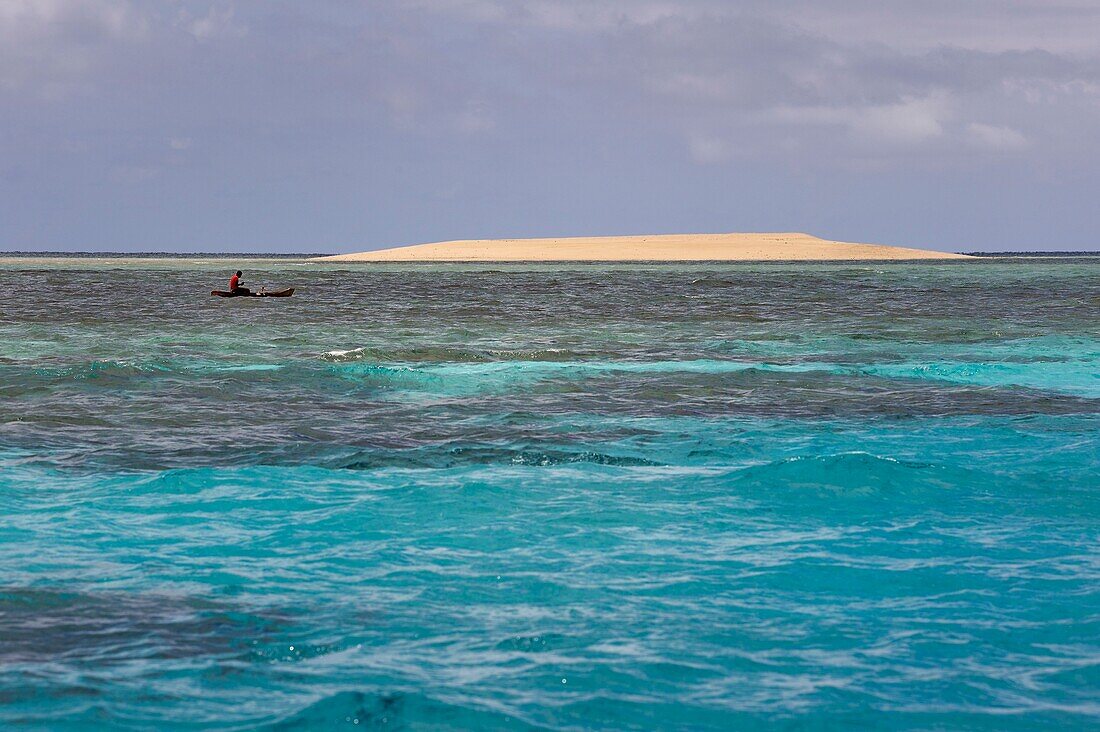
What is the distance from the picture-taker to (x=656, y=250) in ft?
519

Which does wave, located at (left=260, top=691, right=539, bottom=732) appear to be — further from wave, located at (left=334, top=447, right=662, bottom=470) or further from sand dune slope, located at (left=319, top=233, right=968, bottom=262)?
sand dune slope, located at (left=319, top=233, right=968, bottom=262)

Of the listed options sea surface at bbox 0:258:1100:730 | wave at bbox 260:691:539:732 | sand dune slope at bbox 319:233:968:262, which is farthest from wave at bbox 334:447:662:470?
sand dune slope at bbox 319:233:968:262

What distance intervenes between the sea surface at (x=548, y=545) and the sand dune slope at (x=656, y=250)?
120m

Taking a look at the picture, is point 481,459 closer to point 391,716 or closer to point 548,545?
point 548,545

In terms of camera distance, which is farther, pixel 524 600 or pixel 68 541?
pixel 68 541

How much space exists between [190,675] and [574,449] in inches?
290

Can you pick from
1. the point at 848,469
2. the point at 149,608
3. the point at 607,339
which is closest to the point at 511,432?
the point at 848,469

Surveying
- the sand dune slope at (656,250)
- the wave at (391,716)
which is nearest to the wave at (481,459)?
the wave at (391,716)

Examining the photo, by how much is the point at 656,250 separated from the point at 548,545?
Result: 491 ft

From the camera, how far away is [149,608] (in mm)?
8086

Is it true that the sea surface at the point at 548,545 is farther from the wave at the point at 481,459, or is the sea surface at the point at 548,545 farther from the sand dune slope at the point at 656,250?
the sand dune slope at the point at 656,250

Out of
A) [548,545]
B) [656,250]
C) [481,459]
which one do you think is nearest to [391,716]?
[548,545]

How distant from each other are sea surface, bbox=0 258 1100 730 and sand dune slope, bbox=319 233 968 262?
4733 inches

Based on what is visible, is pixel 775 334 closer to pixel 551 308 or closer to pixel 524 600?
pixel 551 308
